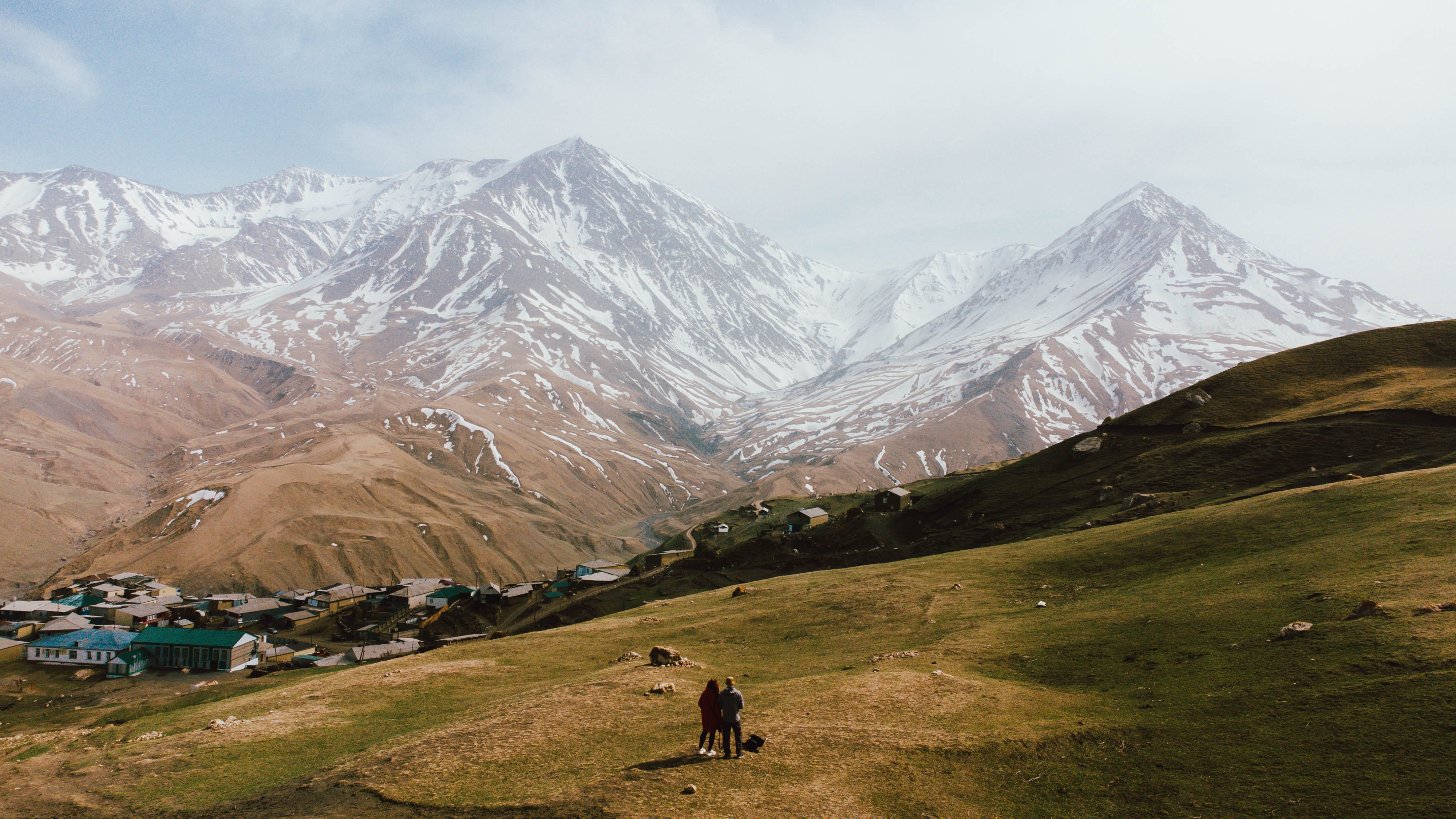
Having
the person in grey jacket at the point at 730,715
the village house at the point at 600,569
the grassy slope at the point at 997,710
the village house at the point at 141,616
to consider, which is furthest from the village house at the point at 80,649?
the person in grey jacket at the point at 730,715

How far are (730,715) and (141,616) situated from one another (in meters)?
142

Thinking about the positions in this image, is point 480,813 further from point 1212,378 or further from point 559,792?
point 1212,378

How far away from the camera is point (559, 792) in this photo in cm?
2114

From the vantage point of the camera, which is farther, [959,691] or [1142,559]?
[1142,559]

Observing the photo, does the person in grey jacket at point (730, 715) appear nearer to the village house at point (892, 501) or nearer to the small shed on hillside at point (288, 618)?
the village house at point (892, 501)

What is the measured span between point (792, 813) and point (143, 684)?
320 ft

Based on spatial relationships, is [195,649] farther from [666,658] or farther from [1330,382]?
[1330,382]

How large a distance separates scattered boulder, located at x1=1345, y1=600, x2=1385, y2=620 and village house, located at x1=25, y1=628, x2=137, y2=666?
123m

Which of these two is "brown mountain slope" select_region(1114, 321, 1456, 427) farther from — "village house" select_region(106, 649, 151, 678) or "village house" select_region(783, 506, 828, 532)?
"village house" select_region(106, 649, 151, 678)

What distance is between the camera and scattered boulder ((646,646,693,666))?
3828cm

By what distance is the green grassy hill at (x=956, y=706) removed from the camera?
19469 millimetres

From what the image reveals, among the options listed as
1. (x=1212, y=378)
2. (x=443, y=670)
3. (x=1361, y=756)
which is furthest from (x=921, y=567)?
(x=1212, y=378)

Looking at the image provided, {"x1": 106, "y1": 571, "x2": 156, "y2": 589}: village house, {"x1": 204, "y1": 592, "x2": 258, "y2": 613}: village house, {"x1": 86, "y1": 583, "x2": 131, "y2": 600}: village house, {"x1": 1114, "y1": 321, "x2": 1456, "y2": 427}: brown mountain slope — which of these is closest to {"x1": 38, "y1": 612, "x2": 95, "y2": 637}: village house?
{"x1": 204, "y1": 592, "x2": 258, "y2": 613}: village house

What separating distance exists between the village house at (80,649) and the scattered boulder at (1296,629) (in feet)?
396
